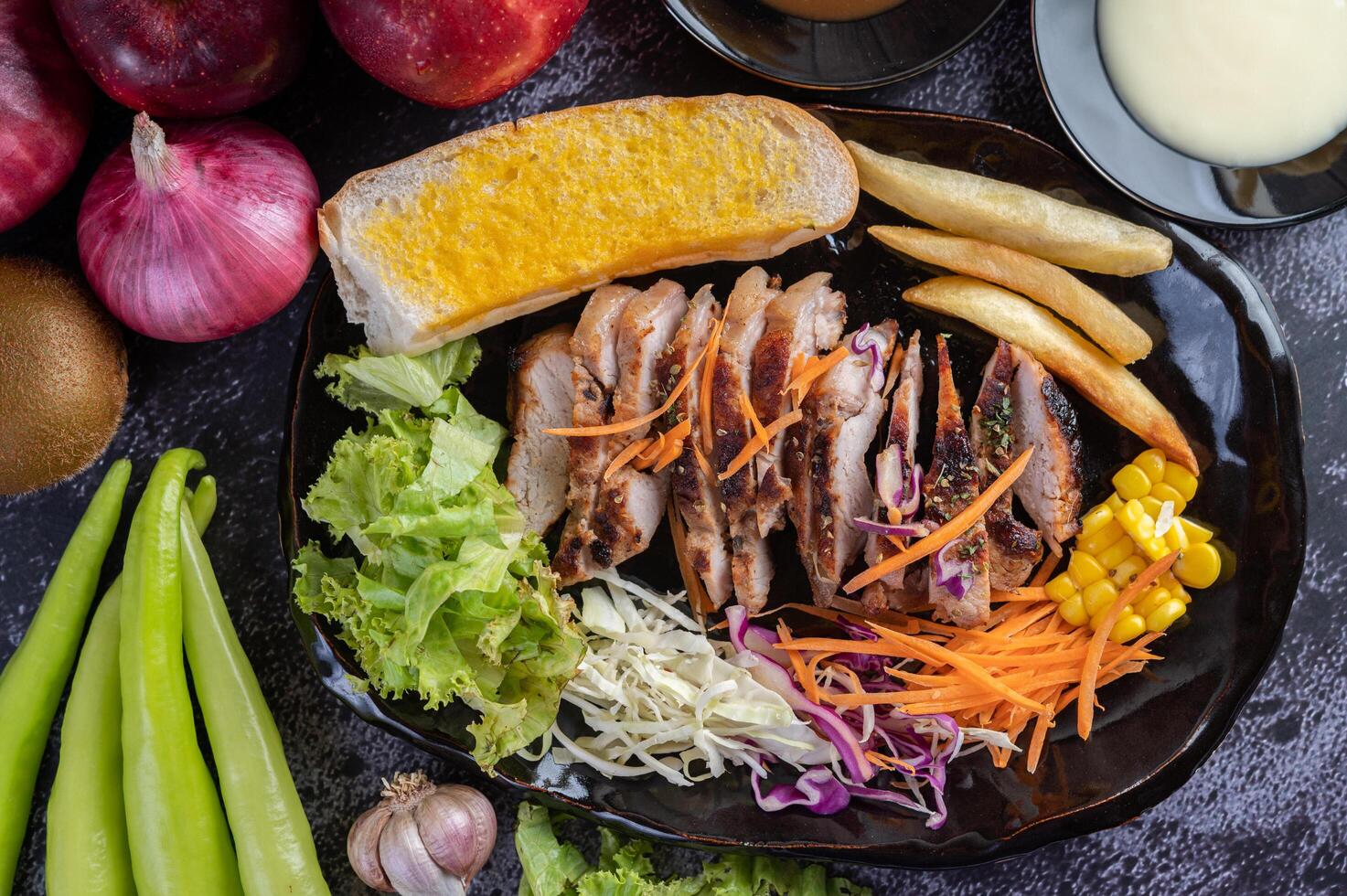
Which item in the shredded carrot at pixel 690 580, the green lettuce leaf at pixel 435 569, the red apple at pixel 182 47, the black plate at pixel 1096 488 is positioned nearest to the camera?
the red apple at pixel 182 47

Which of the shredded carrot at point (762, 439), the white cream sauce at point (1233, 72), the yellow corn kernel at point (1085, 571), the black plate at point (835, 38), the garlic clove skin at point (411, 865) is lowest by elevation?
the garlic clove skin at point (411, 865)

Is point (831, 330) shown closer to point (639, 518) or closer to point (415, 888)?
point (639, 518)

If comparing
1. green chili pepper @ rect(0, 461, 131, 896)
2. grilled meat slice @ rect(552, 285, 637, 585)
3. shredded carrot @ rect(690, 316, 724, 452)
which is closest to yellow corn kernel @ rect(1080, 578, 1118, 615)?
shredded carrot @ rect(690, 316, 724, 452)

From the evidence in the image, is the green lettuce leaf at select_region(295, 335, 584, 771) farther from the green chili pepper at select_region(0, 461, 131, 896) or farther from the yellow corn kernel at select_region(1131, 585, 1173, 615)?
the yellow corn kernel at select_region(1131, 585, 1173, 615)

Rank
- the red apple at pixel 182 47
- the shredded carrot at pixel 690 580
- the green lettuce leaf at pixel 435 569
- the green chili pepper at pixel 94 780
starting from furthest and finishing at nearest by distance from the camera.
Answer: the shredded carrot at pixel 690 580, the green chili pepper at pixel 94 780, the green lettuce leaf at pixel 435 569, the red apple at pixel 182 47

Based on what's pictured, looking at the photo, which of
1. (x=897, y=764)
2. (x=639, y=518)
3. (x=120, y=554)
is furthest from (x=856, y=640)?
(x=120, y=554)

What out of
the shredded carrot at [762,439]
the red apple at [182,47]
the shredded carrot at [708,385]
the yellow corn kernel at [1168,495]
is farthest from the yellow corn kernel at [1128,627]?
the red apple at [182,47]

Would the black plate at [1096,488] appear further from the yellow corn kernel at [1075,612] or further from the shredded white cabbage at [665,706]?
the yellow corn kernel at [1075,612]
